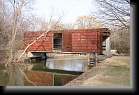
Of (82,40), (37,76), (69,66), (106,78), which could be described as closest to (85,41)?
(82,40)

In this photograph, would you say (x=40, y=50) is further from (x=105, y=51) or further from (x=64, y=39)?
(x=105, y=51)

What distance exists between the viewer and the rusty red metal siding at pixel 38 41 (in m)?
19.7

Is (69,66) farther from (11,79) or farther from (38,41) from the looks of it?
(11,79)

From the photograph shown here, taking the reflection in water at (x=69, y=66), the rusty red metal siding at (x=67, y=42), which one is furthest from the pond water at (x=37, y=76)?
the rusty red metal siding at (x=67, y=42)

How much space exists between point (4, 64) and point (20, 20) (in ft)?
16.1

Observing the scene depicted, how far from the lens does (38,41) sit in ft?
67.1

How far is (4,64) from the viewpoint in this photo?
17094mm

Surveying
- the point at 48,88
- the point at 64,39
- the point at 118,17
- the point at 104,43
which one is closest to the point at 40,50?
the point at 64,39

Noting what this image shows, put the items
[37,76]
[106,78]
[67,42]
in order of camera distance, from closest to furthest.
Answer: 1. [106,78]
2. [37,76]
3. [67,42]

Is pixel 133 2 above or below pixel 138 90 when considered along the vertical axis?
above

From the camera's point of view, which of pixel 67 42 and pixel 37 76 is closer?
pixel 37 76

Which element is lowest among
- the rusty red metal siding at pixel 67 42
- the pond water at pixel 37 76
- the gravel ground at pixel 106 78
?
the pond water at pixel 37 76

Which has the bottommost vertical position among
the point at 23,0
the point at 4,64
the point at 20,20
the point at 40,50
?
the point at 4,64

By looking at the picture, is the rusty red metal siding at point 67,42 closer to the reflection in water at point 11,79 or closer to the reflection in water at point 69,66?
the reflection in water at point 69,66
